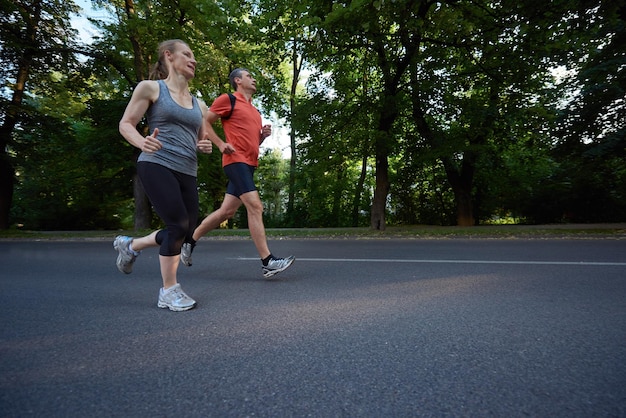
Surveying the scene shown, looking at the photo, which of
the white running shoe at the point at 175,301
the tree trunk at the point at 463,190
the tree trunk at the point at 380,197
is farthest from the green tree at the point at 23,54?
the tree trunk at the point at 463,190

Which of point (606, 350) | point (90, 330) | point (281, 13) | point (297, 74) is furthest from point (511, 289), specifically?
point (297, 74)

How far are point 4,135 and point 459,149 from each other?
18.5 metres

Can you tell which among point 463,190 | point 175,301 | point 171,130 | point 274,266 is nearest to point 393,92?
point 463,190

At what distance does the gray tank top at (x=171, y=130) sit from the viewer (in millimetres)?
2854

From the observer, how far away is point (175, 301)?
9.02 feet

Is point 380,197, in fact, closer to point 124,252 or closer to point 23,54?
point 124,252

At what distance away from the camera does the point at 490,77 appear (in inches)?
481

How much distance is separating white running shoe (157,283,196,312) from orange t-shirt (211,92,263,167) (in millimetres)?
1689

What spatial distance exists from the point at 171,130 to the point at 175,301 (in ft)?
4.49

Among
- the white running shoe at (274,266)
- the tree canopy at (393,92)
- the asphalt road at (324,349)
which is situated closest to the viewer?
the asphalt road at (324,349)

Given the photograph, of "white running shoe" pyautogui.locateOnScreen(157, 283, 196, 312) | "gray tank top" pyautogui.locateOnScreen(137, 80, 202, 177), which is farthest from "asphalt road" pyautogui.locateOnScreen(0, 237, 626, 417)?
"gray tank top" pyautogui.locateOnScreen(137, 80, 202, 177)

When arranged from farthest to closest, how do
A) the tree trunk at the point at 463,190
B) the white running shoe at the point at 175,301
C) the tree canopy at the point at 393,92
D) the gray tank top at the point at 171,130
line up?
1. the tree trunk at the point at 463,190
2. the tree canopy at the point at 393,92
3. the gray tank top at the point at 171,130
4. the white running shoe at the point at 175,301

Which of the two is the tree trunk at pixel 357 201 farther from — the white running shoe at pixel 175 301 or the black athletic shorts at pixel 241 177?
the white running shoe at pixel 175 301

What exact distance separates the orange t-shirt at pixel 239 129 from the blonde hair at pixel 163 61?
3.09ft
